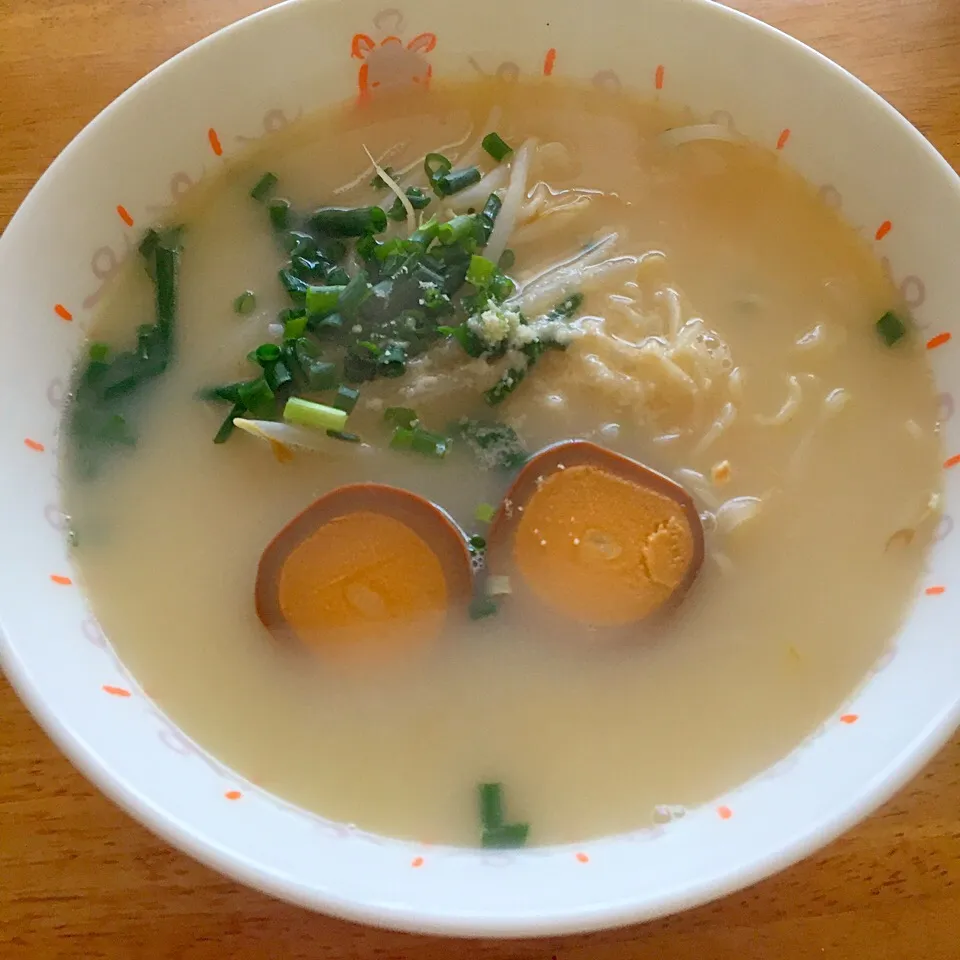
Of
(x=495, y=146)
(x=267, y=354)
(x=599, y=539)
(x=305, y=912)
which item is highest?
(x=495, y=146)

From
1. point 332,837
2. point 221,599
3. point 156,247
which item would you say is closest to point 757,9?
point 156,247

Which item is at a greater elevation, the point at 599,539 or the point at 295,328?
the point at 295,328

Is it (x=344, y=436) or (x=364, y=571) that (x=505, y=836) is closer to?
(x=364, y=571)

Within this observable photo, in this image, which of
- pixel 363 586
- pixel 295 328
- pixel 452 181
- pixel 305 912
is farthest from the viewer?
pixel 452 181

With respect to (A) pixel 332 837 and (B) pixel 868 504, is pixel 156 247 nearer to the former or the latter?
(A) pixel 332 837

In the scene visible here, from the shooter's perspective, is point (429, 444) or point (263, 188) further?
point (263, 188)

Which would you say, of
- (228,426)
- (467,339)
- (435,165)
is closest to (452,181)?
(435,165)

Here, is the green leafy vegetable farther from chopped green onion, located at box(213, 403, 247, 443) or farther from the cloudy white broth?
chopped green onion, located at box(213, 403, 247, 443)
